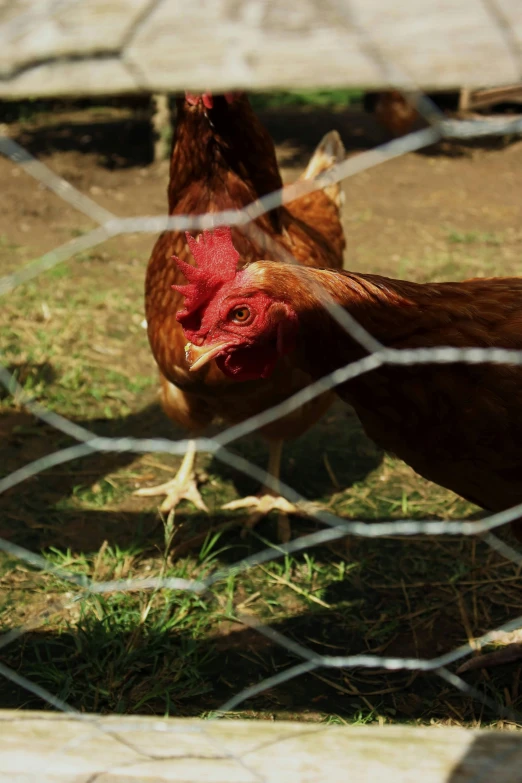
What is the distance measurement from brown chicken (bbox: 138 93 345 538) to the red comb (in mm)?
411

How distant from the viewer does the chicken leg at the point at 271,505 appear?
2.45 m

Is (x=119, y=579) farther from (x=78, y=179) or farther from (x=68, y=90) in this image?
(x=78, y=179)

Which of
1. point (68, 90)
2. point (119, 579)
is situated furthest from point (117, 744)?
point (119, 579)

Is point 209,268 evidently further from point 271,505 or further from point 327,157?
point 327,157

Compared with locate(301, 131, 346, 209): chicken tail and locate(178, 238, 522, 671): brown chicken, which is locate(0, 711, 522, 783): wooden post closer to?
locate(178, 238, 522, 671): brown chicken

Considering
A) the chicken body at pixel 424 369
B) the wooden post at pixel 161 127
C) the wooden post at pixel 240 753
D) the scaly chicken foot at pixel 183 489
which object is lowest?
the scaly chicken foot at pixel 183 489

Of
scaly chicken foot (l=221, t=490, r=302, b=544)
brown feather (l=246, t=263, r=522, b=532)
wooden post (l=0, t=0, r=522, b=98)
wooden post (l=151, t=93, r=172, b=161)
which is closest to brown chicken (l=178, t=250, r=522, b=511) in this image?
brown feather (l=246, t=263, r=522, b=532)

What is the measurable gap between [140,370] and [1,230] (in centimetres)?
177

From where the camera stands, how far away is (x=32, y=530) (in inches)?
90.3

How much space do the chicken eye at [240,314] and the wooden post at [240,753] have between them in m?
0.72

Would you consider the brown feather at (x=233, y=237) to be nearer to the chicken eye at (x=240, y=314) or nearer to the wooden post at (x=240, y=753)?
the chicken eye at (x=240, y=314)

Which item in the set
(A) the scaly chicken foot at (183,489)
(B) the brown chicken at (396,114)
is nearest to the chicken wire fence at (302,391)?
(A) the scaly chicken foot at (183,489)

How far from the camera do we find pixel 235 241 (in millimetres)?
2006

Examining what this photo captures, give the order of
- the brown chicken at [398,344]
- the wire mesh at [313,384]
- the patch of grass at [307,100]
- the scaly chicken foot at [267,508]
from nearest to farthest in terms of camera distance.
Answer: the wire mesh at [313,384], the brown chicken at [398,344], the scaly chicken foot at [267,508], the patch of grass at [307,100]
